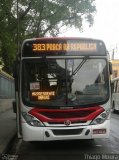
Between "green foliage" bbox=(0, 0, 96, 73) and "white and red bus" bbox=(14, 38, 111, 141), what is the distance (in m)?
14.9

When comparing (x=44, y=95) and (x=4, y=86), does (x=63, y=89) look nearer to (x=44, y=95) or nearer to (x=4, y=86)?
(x=44, y=95)

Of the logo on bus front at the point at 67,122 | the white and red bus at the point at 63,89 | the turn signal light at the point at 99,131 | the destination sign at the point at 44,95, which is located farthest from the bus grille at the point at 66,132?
the destination sign at the point at 44,95

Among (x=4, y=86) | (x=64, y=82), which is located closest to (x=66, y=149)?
(x=64, y=82)

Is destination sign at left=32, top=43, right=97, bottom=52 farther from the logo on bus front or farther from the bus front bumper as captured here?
the bus front bumper

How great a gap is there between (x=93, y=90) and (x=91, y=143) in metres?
2.06

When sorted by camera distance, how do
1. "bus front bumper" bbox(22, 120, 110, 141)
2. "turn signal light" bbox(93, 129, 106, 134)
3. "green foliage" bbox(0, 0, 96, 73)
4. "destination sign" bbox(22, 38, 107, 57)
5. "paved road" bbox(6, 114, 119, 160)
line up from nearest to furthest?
"paved road" bbox(6, 114, 119, 160), "bus front bumper" bbox(22, 120, 110, 141), "turn signal light" bbox(93, 129, 106, 134), "destination sign" bbox(22, 38, 107, 57), "green foliage" bbox(0, 0, 96, 73)

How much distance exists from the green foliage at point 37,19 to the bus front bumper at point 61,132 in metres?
15.9

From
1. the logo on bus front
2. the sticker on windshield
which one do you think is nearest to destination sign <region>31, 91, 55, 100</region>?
the sticker on windshield

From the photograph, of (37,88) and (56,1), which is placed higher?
(56,1)

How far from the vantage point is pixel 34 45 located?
45.2ft

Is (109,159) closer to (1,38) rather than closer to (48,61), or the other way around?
(48,61)

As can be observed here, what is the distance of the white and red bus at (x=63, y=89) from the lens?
519 inches

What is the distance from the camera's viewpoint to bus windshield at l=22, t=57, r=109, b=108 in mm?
13320

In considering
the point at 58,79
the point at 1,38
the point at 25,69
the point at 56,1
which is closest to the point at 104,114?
the point at 58,79
